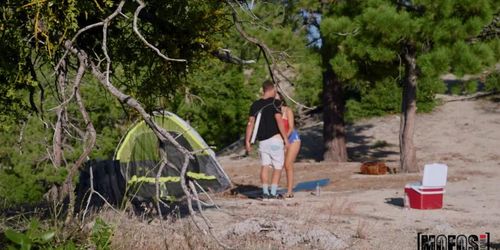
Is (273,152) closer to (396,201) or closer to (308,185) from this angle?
(396,201)

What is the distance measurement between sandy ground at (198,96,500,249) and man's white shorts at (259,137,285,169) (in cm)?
54

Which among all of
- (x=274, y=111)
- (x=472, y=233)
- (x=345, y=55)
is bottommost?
(x=472, y=233)

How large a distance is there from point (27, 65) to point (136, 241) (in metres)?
1.60

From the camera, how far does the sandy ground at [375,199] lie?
7.41 meters

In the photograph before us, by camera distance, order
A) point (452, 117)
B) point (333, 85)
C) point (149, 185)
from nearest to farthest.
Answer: point (149, 185)
point (333, 85)
point (452, 117)

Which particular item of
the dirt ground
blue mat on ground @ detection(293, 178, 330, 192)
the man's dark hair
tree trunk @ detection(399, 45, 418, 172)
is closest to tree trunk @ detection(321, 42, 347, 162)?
the dirt ground

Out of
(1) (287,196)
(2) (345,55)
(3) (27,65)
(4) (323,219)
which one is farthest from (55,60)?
(2) (345,55)

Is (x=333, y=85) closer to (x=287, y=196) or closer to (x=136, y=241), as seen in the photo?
(x=287, y=196)

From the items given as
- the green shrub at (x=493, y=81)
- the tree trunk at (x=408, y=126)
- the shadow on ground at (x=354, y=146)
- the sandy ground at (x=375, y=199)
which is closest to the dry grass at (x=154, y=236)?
the sandy ground at (x=375, y=199)

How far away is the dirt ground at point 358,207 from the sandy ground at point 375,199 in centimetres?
1

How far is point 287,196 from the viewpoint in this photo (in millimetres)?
11016

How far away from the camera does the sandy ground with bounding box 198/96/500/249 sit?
741 cm

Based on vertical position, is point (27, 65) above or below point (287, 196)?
above

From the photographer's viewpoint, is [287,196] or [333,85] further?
[333,85]
